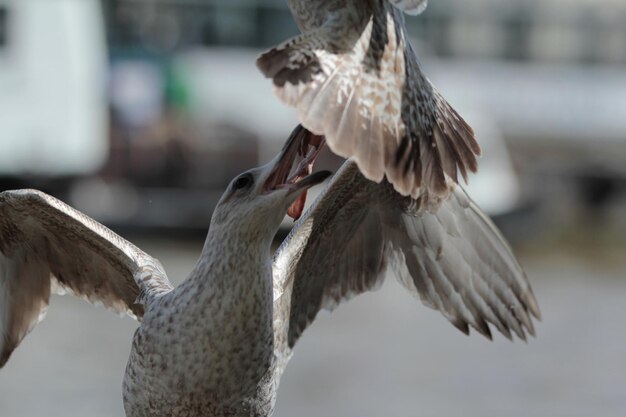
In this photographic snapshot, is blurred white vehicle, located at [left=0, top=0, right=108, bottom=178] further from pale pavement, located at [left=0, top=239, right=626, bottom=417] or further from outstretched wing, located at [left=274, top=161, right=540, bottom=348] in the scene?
outstretched wing, located at [left=274, top=161, right=540, bottom=348]

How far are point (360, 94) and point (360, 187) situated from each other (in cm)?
102

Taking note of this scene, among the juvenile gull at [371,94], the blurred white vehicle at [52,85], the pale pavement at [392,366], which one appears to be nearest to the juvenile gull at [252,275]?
the juvenile gull at [371,94]

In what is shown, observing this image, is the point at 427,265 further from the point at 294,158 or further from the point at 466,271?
the point at 294,158

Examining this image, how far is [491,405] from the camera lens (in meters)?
9.43

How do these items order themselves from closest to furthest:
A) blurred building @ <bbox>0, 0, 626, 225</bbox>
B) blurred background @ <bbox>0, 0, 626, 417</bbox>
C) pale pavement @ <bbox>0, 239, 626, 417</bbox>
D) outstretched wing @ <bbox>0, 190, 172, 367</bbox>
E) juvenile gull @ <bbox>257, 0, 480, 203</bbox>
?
juvenile gull @ <bbox>257, 0, 480, 203</bbox> < outstretched wing @ <bbox>0, 190, 172, 367</bbox> < pale pavement @ <bbox>0, 239, 626, 417</bbox> < blurred background @ <bbox>0, 0, 626, 417</bbox> < blurred building @ <bbox>0, 0, 626, 225</bbox>

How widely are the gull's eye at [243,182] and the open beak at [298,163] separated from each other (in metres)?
0.06

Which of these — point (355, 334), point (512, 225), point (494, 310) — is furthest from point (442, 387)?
point (512, 225)

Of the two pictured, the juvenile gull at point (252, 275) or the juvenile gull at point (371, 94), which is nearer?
the juvenile gull at point (371, 94)

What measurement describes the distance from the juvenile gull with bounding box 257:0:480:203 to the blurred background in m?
1.51

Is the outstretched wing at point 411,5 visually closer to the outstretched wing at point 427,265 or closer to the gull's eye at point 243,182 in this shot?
the gull's eye at point 243,182

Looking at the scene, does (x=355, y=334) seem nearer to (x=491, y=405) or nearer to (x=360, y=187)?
(x=491, y=405)

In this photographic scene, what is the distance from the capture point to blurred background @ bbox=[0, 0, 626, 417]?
10328mm

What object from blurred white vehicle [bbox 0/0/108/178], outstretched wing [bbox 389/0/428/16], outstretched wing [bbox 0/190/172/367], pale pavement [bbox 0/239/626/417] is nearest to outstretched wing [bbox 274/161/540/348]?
outstretched wing [bbox 0/190/172/367]

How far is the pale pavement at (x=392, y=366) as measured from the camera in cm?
938
